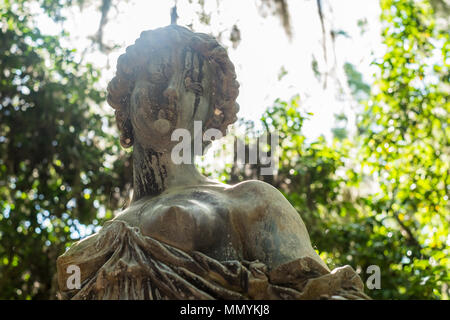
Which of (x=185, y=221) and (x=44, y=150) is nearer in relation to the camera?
(x=185, y=221)

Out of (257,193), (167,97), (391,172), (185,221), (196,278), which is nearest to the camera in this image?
(196,278)

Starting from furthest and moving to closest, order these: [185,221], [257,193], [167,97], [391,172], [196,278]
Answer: [391,172] → [167,97] → [257,193] → [185,221] → [196,278]

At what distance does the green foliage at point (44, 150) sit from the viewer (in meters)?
8.05

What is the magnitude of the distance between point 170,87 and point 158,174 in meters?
0.52

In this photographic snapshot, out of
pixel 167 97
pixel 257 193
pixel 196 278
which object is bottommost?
pixel 196 278

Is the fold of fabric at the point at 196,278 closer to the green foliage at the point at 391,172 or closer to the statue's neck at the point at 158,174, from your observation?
the statue's neck at the point at 158,174

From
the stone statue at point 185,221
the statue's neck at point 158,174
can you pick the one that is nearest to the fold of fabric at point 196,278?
the stone statue at point 185,221

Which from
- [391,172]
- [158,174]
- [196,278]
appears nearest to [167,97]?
[158,174]

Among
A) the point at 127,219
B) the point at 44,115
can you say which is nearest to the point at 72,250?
the point at 127,219

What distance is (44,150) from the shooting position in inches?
341

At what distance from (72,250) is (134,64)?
1.25 meters

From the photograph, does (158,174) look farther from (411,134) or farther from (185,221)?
(411,134)

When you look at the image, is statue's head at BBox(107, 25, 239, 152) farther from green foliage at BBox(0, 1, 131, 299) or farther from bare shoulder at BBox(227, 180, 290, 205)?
green foliage at BBox(0, 1, 131, 299)

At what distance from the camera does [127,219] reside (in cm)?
331
